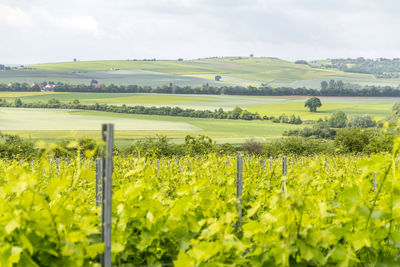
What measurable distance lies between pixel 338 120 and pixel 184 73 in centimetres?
4868

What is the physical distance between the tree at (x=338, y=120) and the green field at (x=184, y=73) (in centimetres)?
3112

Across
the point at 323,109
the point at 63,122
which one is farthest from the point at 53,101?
the point at 323,109

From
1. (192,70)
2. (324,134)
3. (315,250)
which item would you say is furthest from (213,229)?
(192,70)

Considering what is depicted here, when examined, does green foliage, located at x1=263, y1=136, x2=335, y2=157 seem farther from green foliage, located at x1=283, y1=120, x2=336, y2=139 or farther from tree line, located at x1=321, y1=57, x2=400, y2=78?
tree line, located at x1=321, y1=57, x2=400, y2=78

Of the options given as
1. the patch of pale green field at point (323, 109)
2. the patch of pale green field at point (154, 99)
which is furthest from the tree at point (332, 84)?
the patch of pale green field at point (154, 99)

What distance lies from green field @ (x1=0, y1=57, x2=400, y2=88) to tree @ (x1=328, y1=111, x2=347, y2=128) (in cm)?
3112

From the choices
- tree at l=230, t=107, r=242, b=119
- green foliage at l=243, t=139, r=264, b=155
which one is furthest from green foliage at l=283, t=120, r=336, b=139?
tree at l=230, t=107, r=242, b=119

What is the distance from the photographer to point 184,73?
107438mm

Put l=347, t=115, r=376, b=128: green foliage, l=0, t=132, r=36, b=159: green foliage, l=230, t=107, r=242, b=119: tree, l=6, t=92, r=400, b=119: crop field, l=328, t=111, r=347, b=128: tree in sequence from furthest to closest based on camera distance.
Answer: l=6, t=92, r=400, b=119: crop field < l=230, t=107, r=242, b=119: tree < l=328, t=111, r=347, b=128: tree < l=347, t=115, r=376, b=128: green foliage < l=0, t=132, r=36, b=159: green foliage

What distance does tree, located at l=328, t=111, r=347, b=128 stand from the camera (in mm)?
64625

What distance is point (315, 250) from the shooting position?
8.00ft

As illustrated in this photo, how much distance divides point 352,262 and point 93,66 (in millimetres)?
106453

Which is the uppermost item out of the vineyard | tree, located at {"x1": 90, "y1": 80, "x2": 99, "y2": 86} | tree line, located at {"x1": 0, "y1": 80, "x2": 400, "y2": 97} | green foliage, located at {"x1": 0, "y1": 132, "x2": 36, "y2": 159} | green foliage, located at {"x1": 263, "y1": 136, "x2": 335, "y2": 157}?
the vineyard

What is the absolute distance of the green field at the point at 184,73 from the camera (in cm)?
9125
